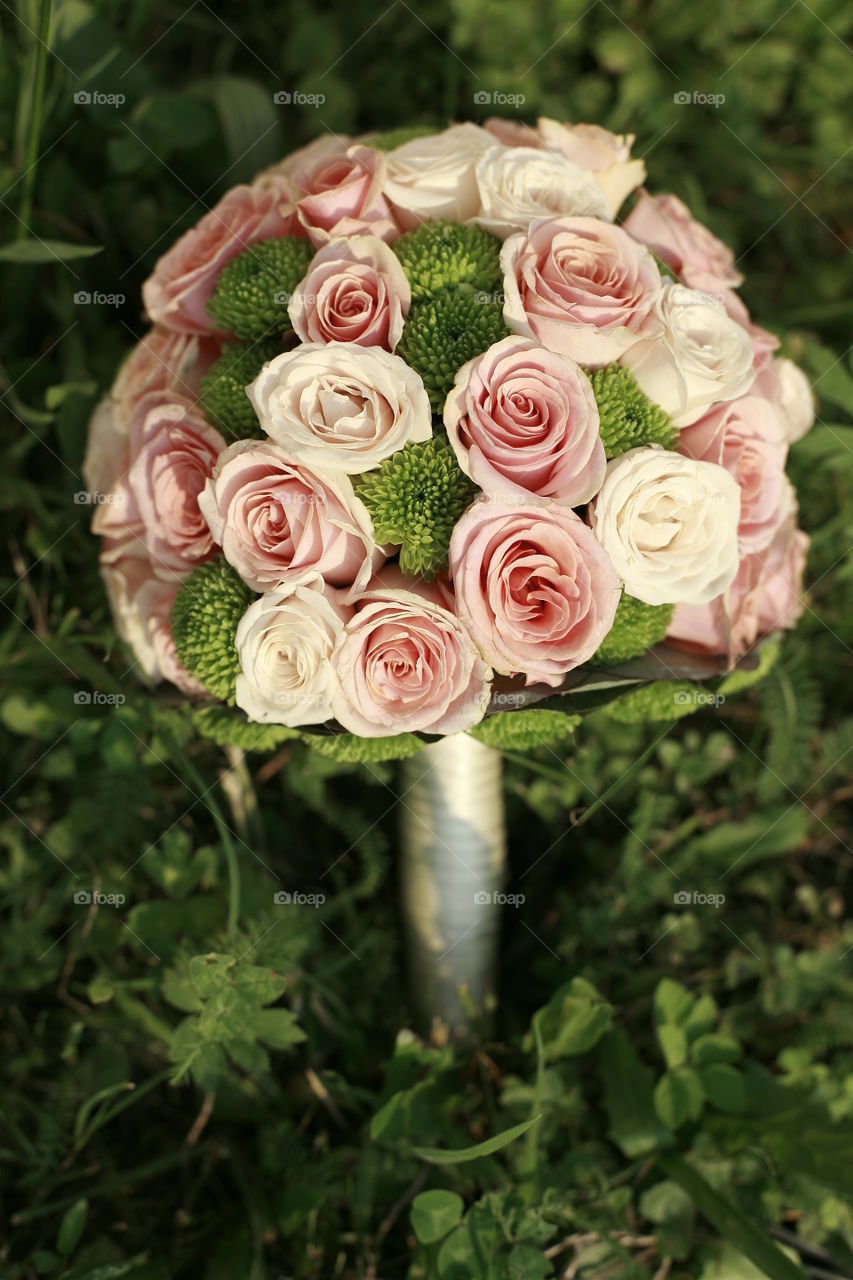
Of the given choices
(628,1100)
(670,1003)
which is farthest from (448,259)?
(628,1100)

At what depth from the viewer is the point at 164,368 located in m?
1.20

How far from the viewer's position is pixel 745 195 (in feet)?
6.66

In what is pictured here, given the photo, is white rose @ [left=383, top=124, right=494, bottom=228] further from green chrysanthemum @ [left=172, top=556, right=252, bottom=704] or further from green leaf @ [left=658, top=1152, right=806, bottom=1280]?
green leaf @ [left=658, top=1152, right=806, bottom=1280]

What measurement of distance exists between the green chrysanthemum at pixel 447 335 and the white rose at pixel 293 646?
25 cm

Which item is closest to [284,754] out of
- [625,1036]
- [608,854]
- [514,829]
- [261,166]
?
[514,829]

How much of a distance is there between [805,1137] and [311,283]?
3.93 feet

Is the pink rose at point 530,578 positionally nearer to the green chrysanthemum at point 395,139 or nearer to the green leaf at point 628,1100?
the green chrysanthemum at point 395,139

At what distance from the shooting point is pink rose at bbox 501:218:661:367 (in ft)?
3.29

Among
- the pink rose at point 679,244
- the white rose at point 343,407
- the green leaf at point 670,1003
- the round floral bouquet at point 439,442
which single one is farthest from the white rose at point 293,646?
the green leaf at point 670,1003

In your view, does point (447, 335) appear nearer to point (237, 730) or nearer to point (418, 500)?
point (418, 500)

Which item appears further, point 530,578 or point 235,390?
point 235,390

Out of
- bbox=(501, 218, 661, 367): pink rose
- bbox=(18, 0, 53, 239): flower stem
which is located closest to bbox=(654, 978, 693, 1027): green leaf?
bbox=(501, 218, 661, 367): pink rose

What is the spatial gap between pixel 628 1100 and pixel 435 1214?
0.33 m

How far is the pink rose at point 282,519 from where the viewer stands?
99cm
